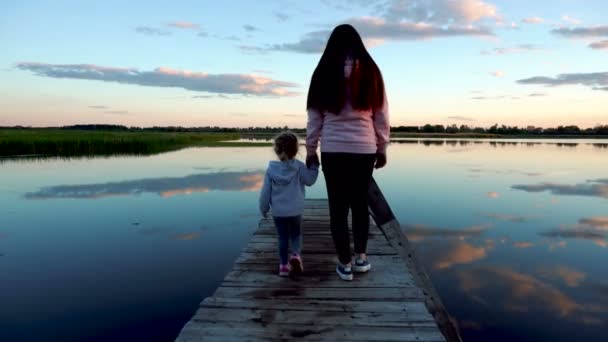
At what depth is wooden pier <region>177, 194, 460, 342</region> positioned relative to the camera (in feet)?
10.4

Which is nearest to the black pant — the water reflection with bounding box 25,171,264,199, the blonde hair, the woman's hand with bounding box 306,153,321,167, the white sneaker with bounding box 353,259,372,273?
the woman's hand with bounding box 306,153,321,167

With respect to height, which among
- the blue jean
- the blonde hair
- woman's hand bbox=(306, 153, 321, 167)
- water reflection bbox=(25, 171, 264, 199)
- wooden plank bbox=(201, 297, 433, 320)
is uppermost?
the blonde hair

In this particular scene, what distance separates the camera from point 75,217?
10.5m

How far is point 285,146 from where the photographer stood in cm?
417

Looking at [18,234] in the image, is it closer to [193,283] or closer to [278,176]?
[193,283]

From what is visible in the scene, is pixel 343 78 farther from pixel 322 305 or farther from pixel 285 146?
pixel 322 305

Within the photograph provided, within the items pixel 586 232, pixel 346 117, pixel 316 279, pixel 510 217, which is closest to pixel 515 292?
pixel 316 279

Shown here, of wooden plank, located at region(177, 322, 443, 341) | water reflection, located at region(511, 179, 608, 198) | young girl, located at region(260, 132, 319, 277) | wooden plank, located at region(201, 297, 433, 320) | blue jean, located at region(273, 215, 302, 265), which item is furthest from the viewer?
water reflection, located at region(511, 179, 608, 198)

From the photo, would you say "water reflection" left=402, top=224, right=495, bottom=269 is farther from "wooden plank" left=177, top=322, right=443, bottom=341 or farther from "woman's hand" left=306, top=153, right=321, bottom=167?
"wooden plank" left=177, top=322, right=443, bottom=341

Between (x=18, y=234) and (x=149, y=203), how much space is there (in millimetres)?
3766

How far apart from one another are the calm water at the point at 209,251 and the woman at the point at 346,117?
277 cm

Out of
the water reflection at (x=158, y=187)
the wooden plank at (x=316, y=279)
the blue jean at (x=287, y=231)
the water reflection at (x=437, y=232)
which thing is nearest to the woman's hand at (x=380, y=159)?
the blue jean at (x=287, y=231)

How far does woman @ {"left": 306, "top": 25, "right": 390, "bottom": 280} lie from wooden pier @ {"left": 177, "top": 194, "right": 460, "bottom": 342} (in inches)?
25.1

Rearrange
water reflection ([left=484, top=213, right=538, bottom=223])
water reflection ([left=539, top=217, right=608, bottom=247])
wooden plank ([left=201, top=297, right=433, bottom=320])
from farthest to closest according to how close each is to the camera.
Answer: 1. water reflection ([left=484, top=213, right=538, bottom=223])
2. water reflection ([left=539, top=217, right=608, bottom=247])
3. wooden plank ([left=201, top=297, right=433, bottom=320])
